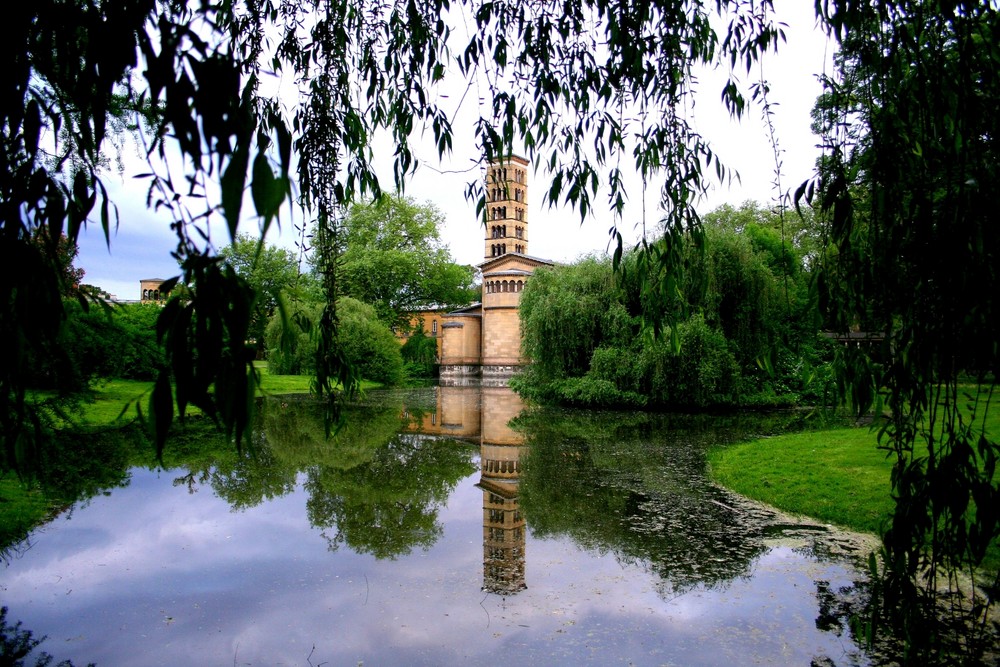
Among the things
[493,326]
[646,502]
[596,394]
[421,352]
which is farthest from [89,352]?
[421,352]

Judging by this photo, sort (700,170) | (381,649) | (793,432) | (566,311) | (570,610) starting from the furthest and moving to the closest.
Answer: (566,311)
(793,432)
(570,610)
(381,649)
(700,170)

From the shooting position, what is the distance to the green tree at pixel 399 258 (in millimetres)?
40250

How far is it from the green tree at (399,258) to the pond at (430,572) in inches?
1194

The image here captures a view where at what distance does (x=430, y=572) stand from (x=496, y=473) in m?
4.78

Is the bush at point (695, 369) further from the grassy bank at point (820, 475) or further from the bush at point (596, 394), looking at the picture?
the grassy bank at point (820, 475)

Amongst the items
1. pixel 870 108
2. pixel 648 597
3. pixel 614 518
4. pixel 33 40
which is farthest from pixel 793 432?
pixel 33 40

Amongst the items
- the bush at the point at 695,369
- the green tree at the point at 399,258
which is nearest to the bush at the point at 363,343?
the green tree at the point at 399,258

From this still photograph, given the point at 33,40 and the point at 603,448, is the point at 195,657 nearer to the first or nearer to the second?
the point at 33,40

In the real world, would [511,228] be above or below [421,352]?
above

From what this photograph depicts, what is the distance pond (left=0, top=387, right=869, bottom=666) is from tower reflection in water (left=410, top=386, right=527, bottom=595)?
0.13 feet

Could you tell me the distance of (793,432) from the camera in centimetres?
1389

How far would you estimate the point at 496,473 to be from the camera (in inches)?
413

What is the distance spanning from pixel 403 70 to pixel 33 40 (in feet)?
6.14

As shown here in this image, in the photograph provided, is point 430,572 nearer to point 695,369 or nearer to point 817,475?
point 817,475
